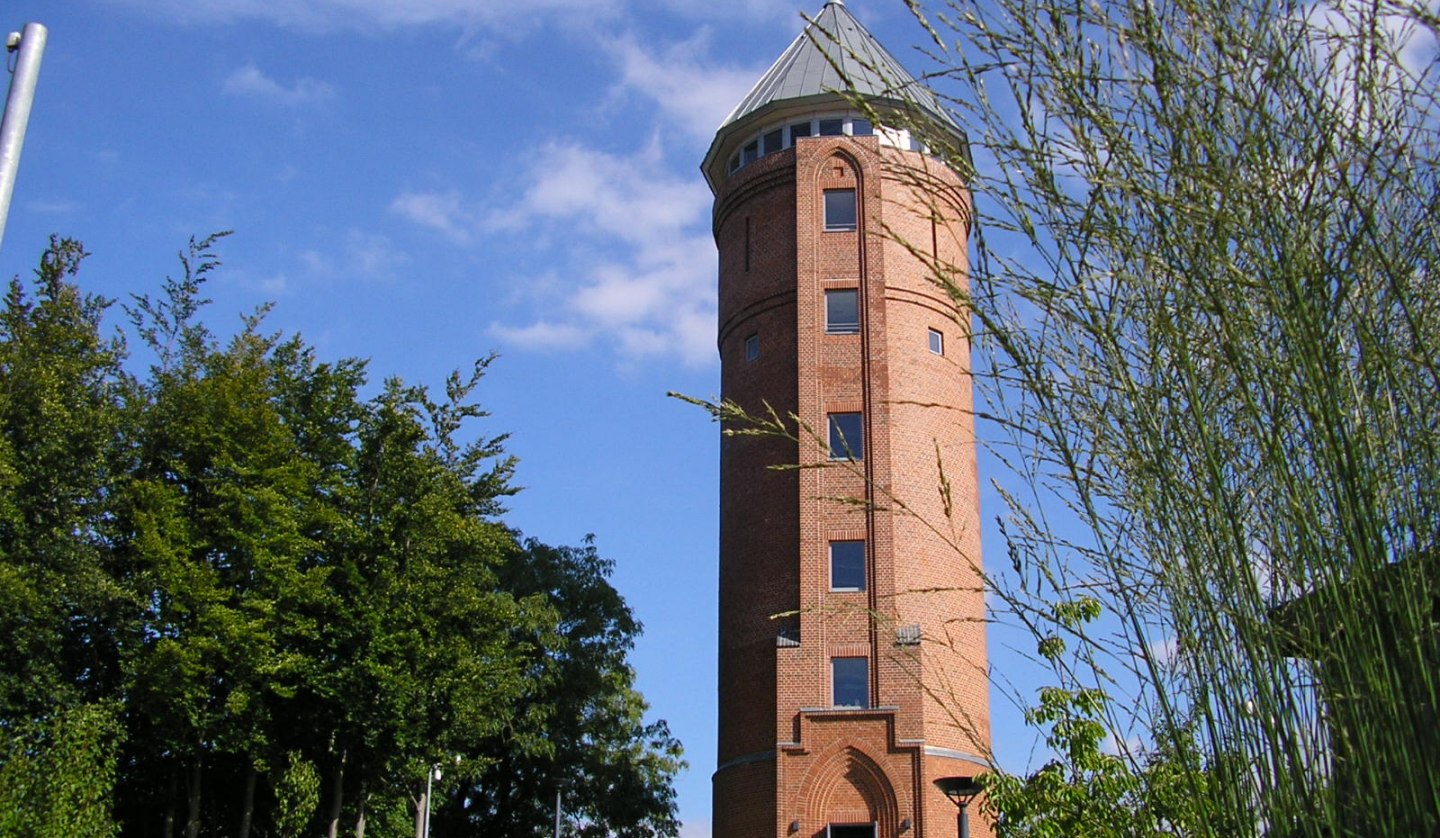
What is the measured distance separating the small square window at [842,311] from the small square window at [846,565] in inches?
182

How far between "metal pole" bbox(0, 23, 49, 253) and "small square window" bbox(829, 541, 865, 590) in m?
21.5

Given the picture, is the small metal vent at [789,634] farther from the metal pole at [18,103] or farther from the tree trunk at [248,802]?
the metal pole at [18,103]

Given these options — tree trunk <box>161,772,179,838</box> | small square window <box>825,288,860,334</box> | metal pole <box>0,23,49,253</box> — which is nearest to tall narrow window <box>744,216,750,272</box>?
small square window <box>825,288,860,334</box>

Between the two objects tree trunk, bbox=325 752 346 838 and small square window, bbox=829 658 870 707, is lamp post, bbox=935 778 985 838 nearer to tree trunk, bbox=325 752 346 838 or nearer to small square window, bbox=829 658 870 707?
small square window, bbox=829 658 870 707

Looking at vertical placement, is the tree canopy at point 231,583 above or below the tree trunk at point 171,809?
above

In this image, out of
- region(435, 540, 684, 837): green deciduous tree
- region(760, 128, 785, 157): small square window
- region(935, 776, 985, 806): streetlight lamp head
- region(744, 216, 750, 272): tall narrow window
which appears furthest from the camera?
region(435, 540, 684, 837): green deciduous tree

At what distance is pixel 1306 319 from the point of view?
2.96 metres

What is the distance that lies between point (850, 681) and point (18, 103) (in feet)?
72.1

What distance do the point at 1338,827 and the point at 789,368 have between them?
2667cm

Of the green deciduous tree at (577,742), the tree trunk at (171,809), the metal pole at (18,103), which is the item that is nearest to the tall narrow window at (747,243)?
the green deciduous tree at (577,742)

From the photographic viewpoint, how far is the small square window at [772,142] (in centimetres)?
3158

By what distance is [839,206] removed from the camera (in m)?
30.6

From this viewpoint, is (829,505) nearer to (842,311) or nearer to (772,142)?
(842,311)

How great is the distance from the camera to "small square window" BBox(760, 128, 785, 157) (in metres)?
31.6
